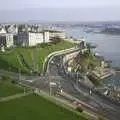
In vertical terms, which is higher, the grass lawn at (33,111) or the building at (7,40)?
the building at (7,40)

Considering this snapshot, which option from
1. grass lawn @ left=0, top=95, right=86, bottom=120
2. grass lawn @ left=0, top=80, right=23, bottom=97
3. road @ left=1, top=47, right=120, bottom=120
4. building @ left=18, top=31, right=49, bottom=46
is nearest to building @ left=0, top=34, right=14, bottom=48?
building @ left=18, top=31, right=49, bottom=46

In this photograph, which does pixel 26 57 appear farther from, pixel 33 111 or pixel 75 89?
pixel 33 111

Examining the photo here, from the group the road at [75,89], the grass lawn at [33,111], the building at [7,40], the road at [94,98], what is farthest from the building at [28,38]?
the grass lawn at [33,111]

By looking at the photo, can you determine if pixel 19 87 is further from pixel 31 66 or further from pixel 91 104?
pixel 31 66

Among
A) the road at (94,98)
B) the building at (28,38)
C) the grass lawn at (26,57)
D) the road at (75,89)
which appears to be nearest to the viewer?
the road at (94,98)

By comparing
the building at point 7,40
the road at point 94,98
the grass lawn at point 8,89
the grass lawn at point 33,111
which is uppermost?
the building at point 7,40

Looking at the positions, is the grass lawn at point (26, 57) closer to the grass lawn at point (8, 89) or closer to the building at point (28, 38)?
the building at point (28, 38)

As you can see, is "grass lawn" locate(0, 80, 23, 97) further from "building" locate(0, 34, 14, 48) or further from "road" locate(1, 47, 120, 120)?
"building" locate(0, 34, 14, 48)

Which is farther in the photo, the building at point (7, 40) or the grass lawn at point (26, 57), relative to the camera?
the building at point (7, 40)
